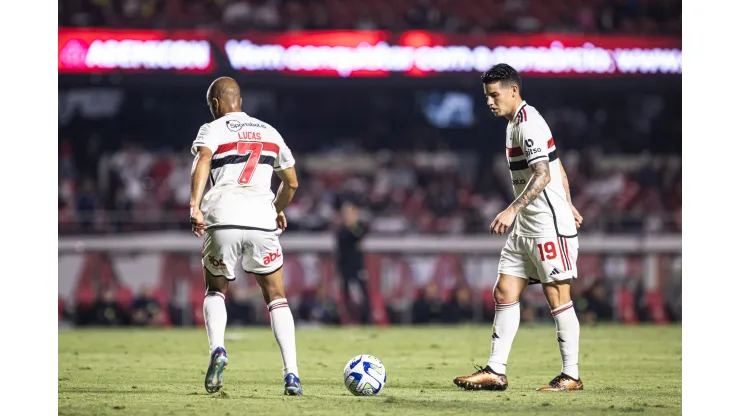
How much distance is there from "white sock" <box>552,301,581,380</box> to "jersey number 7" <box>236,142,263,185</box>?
2319 mm

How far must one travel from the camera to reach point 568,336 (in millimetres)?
7875

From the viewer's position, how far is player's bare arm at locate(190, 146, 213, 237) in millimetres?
7156

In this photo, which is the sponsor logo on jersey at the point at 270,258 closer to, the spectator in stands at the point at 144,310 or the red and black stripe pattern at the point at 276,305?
the red and black stripe pattern at the point at 276,305

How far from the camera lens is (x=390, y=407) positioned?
6.89 m

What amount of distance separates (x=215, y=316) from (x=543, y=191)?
94.9 inches

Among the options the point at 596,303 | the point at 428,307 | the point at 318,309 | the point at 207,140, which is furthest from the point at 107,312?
the point at 207,140

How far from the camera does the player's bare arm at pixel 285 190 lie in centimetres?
781

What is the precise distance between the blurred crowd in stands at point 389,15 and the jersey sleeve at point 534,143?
1233 cm

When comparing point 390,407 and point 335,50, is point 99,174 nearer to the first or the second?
point 335,50

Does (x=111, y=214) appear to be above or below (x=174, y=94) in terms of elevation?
below

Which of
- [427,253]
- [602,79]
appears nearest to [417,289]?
[427,253]

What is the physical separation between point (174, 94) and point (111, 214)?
3601 mm

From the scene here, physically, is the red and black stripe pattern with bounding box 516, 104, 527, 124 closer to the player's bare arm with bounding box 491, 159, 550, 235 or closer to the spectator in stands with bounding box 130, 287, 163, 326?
the player's bare arm with bounding box 491, 159, 550, 235

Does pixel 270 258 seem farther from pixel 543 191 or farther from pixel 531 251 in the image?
pixel 543 191
